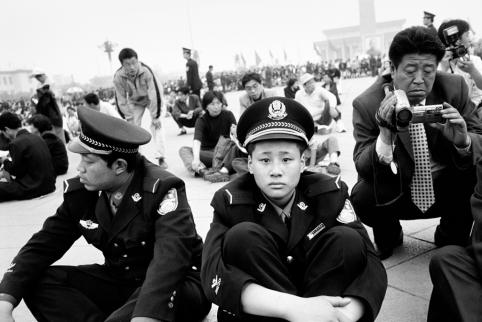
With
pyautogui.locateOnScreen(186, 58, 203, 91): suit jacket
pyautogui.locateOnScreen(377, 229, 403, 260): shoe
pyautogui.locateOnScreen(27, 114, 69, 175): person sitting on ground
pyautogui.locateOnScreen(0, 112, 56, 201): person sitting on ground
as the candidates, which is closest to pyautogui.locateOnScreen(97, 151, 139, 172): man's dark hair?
pyautogui.locateOnScreen(377, 229, 403, 260): shoe

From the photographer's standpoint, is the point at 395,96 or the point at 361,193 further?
the point at 361,193

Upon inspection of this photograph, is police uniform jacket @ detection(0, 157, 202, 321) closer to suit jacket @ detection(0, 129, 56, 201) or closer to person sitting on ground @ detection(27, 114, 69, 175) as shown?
suit jacket @ detection(0, 129, 56, 201)

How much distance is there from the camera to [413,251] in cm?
305

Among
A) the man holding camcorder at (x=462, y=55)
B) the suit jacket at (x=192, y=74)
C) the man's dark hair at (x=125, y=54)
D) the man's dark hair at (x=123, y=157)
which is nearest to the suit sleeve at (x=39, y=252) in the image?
the man's dark hair at (x=123, y=157)

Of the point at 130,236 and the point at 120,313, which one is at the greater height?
the point at 130,236

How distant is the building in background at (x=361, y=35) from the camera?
271 ft

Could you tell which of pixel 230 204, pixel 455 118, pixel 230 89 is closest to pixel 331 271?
pixel 230 204

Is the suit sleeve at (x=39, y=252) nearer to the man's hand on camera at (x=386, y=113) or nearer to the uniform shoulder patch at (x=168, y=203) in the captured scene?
the uniform shoulder patch at (x=168, y=203)

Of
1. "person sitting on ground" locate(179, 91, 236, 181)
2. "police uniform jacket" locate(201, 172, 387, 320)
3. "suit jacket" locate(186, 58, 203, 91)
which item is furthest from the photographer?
"suit jacket" locate(186, 58, 203, 91)

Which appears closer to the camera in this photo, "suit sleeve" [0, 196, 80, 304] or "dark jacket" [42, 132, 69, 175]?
"suit sleeve" [0, 196, 80, 304]

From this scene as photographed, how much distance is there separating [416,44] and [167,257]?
1.57m

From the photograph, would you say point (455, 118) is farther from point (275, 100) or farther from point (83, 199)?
point (83, 199)

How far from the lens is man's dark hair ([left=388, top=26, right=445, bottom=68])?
7.97 ft

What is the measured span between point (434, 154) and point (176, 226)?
1.49 metres
